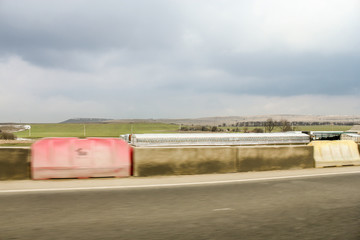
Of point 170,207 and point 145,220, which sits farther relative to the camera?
point 170,207

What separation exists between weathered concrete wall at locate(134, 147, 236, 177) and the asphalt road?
Answer: 1865mm

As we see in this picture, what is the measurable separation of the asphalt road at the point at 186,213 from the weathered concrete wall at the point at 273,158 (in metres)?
2.90

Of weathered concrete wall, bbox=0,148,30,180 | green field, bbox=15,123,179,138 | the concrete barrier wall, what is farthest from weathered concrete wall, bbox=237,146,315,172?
green field, bbox=15,123,179,138

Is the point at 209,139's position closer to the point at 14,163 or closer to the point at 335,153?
the point at 335,153

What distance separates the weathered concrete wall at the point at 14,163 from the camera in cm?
848

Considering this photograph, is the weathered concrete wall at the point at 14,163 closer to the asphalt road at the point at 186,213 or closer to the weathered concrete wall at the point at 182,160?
the asphalt road at the point at 186,213

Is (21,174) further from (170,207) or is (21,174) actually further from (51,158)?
(170,207)

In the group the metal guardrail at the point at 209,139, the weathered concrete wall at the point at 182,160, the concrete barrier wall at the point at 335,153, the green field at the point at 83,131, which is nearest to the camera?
the weathered concrete wall at the point at 182,160

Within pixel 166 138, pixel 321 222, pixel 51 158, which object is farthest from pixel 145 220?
pixel 166 138

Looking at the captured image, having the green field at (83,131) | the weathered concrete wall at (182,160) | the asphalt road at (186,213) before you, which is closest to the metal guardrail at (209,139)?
the weathered concrete wall at (182,160)

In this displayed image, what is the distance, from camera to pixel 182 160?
32.6ft

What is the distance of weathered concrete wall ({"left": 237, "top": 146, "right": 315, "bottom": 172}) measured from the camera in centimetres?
1078

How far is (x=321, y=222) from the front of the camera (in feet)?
15.8

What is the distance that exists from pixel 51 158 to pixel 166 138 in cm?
2195
